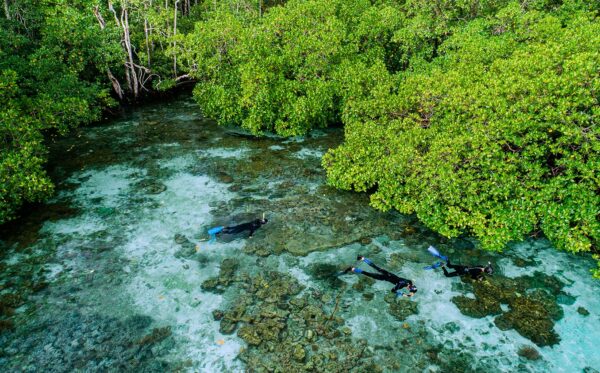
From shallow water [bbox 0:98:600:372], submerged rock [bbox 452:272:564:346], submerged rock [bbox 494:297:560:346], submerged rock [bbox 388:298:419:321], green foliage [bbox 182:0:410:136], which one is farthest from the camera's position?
green foliage [bbox 182:0:410:136]

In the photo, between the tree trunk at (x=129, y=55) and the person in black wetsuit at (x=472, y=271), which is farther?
the tree trunk at (x=129, y=55)

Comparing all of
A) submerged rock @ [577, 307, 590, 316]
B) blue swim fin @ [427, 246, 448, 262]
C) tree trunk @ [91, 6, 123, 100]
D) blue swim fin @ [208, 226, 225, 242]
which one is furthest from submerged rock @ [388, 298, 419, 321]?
tree trunk @ [91, 6, 123, 100]

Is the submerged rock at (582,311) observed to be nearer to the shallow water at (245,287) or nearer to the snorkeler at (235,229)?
the shallow water at (245,287)

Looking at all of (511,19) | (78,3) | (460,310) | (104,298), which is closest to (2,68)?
(78,3)

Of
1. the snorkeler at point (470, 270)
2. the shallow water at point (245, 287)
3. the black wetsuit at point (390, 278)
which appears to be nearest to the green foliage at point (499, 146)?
the snorkeler at point (470, 270)

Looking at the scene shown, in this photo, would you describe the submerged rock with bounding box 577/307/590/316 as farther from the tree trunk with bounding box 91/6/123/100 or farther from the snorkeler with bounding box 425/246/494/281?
the tree trunk with bounding box 91/6/123/100

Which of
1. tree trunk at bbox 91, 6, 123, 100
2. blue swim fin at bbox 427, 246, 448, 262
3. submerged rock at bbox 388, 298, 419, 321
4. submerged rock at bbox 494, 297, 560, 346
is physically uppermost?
tree trunk at bbox 91, 6, 123, 100

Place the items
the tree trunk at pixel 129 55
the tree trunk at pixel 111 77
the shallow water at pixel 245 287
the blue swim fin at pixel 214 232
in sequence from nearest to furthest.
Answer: the shallow water at pixel 245 287 → the blue swim fin at pixel 214 232 → the tree trunk at pixel 111 77 → the tree trunk at pixel 129 55
